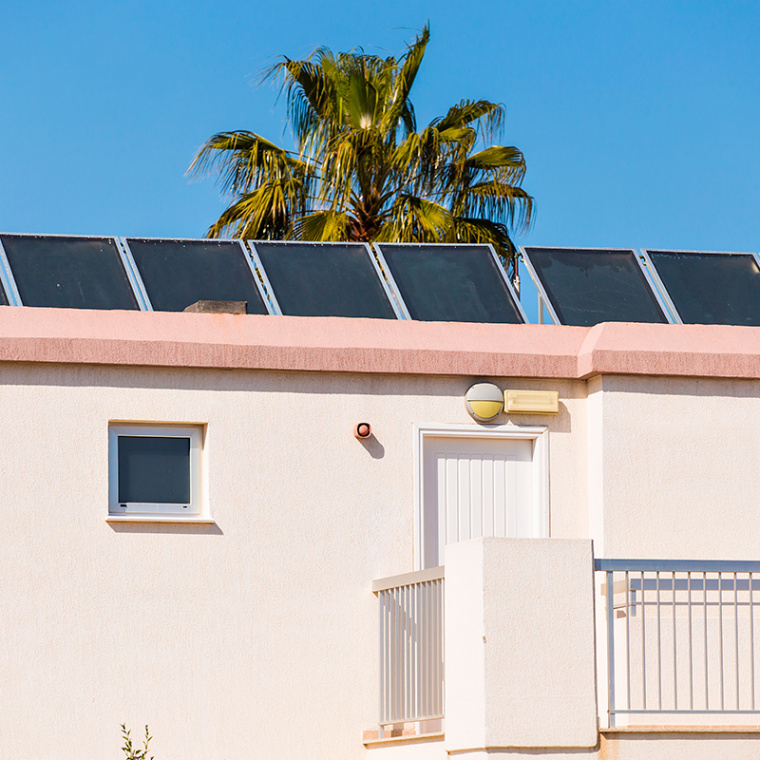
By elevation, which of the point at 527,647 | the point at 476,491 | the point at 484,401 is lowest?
the point at 527,647

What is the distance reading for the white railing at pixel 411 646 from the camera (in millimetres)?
9445

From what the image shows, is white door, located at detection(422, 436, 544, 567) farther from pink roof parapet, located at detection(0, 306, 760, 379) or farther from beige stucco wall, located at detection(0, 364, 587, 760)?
pink roof parapet, located at detection(0, 306, 760, 379)

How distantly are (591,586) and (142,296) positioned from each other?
14.6 ft

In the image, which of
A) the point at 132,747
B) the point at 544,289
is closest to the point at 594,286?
the point at 544,289

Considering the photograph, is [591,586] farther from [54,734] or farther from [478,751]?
[54,734]

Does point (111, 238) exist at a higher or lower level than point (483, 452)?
higher

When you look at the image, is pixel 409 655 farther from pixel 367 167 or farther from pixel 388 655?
pixel 367 167

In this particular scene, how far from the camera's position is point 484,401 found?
36.2 feet

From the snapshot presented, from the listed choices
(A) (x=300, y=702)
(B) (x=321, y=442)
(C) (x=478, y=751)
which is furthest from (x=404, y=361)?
(C) (x=478, y=751)

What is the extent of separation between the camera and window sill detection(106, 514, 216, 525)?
34.2 feet

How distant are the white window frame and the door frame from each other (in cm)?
164

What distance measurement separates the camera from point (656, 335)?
437 inches

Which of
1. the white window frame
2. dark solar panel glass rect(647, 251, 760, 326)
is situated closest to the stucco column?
the white window frame

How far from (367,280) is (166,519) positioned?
8.70ft
